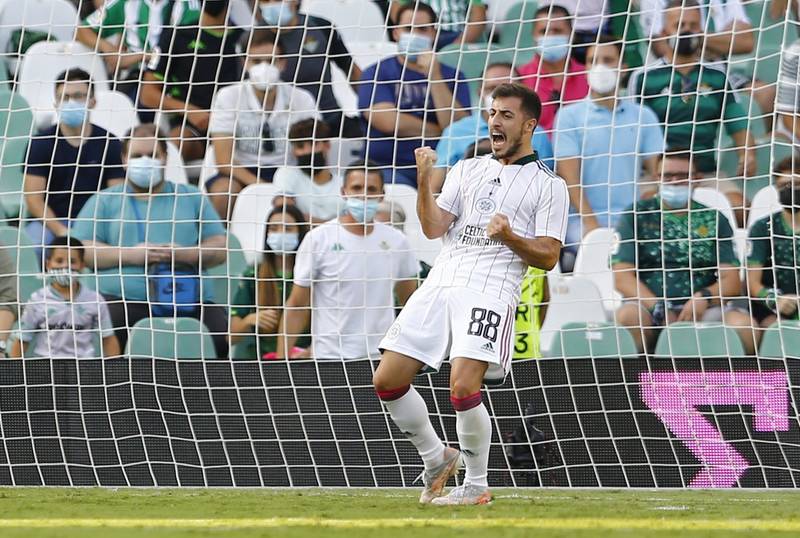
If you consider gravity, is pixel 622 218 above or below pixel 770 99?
below

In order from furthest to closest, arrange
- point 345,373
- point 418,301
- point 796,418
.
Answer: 1. point 345,373
2. point 796,418
3. point 418,301

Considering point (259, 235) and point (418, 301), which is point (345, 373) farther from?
point (418, 301)

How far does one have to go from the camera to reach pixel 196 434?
6.75 metres

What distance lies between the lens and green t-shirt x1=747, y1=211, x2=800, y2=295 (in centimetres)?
673

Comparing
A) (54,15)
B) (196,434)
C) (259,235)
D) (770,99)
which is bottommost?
(196,434)

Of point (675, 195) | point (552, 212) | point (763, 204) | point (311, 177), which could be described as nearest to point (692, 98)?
point (675, 195)

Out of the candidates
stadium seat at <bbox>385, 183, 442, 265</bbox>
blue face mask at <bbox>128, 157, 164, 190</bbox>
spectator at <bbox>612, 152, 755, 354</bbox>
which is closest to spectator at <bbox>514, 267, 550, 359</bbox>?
spectator at <bbox>612, 152, 755, 354</bbox>

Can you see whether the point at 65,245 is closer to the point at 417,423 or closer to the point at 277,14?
the point at 277,14

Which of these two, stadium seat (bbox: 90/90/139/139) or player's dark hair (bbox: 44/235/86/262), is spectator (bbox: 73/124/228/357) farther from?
stadium seat (bbox: 90/90/139/139)

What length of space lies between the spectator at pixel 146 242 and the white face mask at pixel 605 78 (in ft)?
8.01

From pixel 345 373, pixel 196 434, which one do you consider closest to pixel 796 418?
pixel 345 373

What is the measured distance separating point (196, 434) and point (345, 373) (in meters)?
0.92

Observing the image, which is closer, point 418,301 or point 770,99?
point 418,301

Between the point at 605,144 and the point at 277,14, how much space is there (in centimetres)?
231
